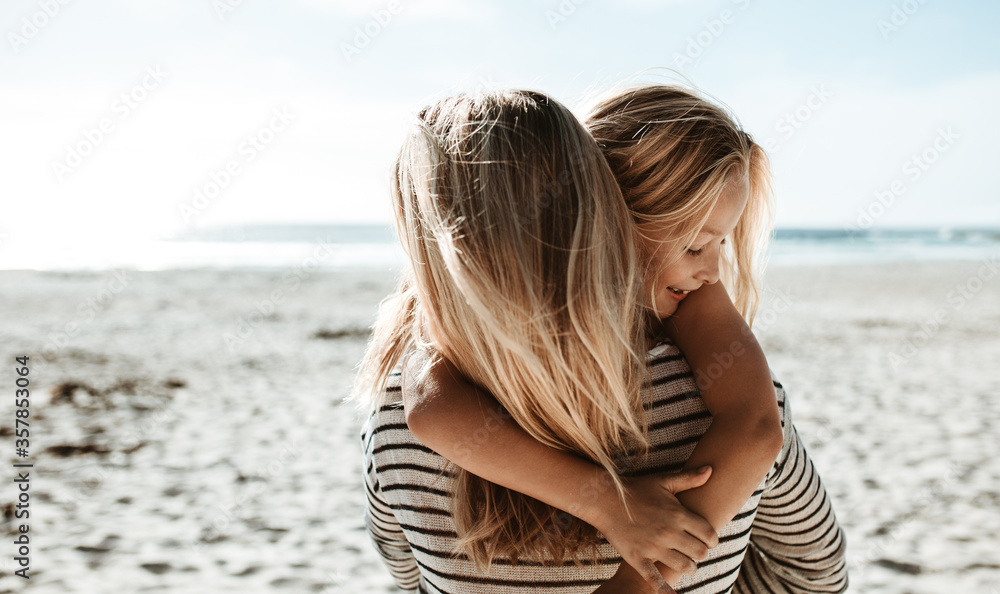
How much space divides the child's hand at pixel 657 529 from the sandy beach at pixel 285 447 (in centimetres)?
289

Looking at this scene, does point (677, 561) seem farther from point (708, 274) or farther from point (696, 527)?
point (708, 274)

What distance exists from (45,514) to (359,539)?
2066 millimetres

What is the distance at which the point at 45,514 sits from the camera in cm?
424

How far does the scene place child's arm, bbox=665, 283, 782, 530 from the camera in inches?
43.5

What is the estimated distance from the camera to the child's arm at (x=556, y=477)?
1.08 metres

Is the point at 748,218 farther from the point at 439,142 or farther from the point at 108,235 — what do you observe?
the point at 108,235

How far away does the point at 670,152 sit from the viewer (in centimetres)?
144

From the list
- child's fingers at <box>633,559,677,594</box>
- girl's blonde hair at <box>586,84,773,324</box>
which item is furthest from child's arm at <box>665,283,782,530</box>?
girl's blonde hair at <box>586,84,773,324</box>
